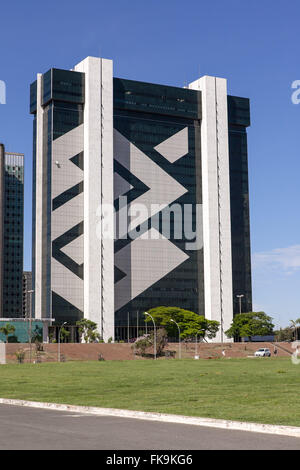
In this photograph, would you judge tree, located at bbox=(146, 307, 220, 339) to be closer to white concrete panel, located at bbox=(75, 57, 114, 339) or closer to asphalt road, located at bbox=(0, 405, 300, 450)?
white concrete panel, located at bbox=(75, 57, 114, 339)

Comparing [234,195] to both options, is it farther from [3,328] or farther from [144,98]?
[3,328]

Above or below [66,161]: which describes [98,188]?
below

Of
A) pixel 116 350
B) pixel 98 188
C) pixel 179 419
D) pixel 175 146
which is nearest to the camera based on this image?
pixel 179 419

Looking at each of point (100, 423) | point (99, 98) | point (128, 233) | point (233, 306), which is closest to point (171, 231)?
point (128, 233)

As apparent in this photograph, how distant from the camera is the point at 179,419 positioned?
17922 millimetres

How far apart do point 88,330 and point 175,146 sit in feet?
181

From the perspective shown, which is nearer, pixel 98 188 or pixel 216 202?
pixel 98 188

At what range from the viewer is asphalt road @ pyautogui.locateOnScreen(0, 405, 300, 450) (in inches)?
514

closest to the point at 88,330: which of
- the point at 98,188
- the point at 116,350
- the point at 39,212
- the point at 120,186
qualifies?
the point at 116,350

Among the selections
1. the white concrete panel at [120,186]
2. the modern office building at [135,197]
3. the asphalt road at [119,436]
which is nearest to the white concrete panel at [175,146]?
the modern office building at [135,197]

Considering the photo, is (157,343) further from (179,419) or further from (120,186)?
(179,419)

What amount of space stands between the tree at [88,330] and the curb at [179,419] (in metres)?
120

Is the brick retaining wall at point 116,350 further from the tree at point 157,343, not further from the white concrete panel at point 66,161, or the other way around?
the white concrete panel at point 66,161
